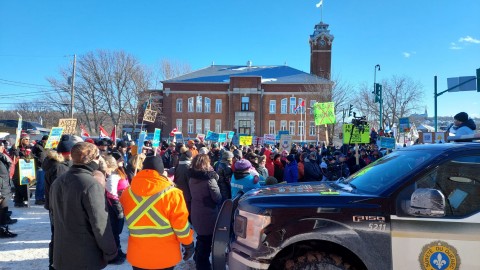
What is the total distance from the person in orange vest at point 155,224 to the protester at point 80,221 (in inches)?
9.6

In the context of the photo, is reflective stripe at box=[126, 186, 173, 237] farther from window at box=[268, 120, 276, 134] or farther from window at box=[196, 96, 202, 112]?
window at box=[196, 96, 202, 112]

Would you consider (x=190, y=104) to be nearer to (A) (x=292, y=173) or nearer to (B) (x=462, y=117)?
(A) (x=292, y=173)

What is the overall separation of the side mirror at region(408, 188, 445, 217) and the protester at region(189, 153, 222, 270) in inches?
105

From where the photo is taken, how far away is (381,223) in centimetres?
298

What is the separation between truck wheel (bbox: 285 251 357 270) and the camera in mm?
3039

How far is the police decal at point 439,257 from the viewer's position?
9.46ft

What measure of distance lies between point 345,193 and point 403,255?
29.1 inches

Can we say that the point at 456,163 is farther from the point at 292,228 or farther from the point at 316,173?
the point at 316,173

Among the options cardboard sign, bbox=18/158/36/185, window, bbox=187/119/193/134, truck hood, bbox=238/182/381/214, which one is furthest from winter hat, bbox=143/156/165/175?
window, bbox=187/119/193/134

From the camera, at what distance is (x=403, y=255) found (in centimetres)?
293

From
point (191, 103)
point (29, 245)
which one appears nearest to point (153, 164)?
point (29, 245)

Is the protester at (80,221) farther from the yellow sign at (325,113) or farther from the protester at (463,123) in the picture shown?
the yellow sign at (325,113)

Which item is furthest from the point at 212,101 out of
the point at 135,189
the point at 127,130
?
the point at 135,189

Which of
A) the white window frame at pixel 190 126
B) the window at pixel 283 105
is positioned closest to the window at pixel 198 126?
the white window frame at pixel 190 126
